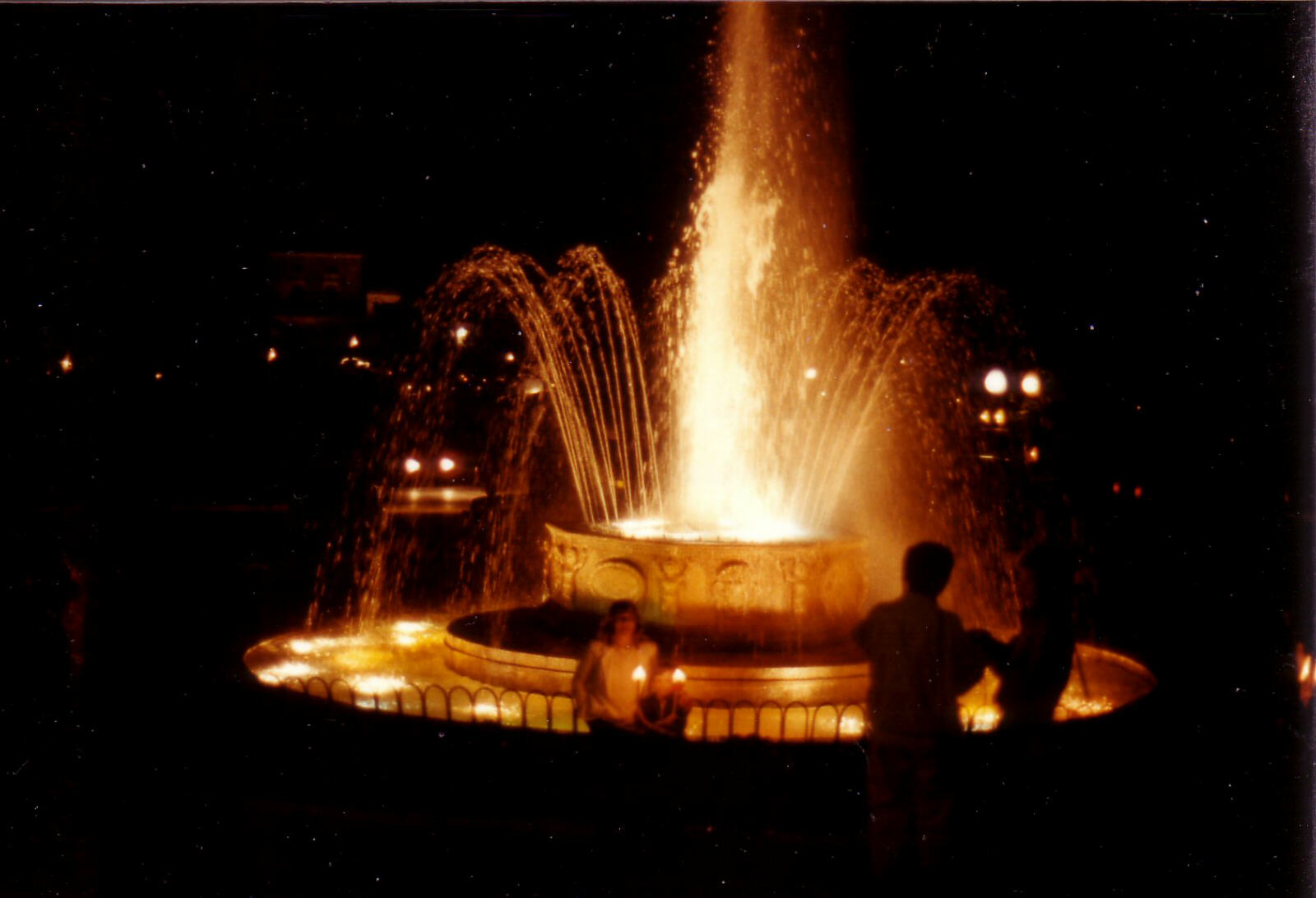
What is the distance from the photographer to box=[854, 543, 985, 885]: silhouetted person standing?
588 cm

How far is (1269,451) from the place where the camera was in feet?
68.9

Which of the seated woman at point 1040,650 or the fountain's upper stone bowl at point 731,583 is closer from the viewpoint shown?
the seated woman at point 1040,650

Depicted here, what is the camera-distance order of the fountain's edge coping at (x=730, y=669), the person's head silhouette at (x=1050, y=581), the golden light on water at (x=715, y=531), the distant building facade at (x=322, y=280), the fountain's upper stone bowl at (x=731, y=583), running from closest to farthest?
the person's head silhouette at (x=1050, y=581), the fountain's edge coping at (x=730, y=669), the fountain's upper stone bowl at (x=731, y=583), the golden light on water at (x=715, y=531), the distant building facade at (x=322, y=280)

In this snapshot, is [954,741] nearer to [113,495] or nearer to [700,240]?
[700,240]

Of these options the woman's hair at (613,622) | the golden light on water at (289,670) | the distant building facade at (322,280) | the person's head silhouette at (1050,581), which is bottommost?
the golden light on water at (289,670)

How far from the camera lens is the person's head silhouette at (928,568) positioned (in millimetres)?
5969

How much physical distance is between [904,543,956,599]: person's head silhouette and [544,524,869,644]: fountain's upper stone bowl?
311cm

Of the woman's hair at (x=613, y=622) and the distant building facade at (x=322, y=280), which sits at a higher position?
the distant building facade at (x=322, y=280)

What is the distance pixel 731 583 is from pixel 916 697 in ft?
10.8

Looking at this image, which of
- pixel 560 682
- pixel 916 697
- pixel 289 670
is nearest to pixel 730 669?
pixel 560 682

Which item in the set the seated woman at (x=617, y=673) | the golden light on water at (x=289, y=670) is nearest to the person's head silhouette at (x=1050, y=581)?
the seated woman at (x=617, y=673)

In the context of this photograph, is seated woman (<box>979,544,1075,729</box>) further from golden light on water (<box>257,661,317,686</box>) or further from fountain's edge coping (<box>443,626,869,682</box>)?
golden light on water (<box>257,661,317,686</box>)

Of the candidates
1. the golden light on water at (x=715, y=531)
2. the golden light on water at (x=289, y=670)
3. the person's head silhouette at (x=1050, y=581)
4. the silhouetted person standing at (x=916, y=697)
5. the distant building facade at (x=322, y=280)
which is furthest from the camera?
the distant building facade at (x=322, y=280)

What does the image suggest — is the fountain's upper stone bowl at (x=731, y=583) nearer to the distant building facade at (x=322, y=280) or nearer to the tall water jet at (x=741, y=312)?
the tall water jet at (x=741, y=312)
